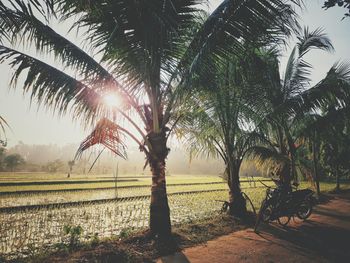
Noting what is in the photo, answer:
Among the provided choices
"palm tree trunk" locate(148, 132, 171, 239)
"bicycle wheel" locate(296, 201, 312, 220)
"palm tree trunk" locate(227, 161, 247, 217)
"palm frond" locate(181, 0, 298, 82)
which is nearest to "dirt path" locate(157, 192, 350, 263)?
"bicycle wheel" locate(296, 201, 312, 220)

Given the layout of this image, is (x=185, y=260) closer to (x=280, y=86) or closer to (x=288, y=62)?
(x=280, y=86)

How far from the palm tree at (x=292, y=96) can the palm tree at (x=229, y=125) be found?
0.53 m

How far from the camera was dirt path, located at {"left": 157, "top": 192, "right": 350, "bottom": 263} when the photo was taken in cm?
528

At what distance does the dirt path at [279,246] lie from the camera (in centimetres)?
528

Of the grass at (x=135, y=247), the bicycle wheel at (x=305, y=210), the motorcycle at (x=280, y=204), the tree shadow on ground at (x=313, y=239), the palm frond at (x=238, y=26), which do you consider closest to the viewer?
the palm frond at (x=238, y=26)

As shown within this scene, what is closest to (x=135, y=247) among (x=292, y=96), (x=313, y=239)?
(x=313, y=239)

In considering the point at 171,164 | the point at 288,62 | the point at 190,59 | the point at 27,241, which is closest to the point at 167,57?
the point at 190,59

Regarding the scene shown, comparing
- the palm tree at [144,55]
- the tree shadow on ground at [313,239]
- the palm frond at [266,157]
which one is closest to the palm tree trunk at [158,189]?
the palm tree at [144,55]

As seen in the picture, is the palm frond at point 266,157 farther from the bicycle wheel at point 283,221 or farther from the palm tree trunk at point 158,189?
the palm tree trunk at point 158,189

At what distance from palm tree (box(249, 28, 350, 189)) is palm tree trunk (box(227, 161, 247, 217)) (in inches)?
33.4

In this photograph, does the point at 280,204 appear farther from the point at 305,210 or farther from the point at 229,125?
the point at 229,125

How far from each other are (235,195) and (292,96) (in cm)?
452

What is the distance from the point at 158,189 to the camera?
20.8ft

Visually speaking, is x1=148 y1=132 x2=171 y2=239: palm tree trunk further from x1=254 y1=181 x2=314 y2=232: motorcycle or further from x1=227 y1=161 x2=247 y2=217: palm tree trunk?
x1=227 y1=161 x2=247 y2=217: palm tree trunk
